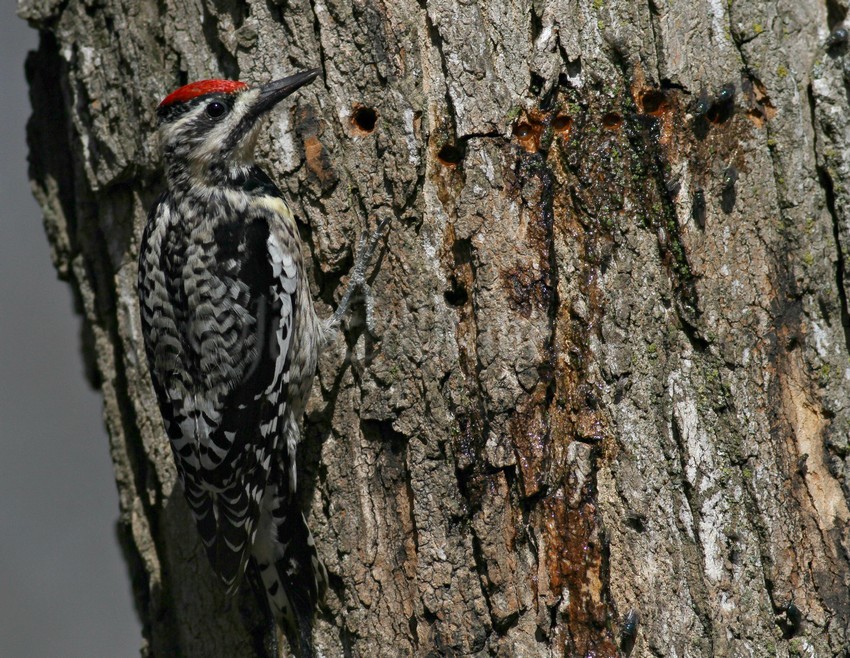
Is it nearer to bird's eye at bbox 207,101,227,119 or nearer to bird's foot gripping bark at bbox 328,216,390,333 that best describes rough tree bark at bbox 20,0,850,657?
bird's foot gripping bark at bbox 328,216,390,333

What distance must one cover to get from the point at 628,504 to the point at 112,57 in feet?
8.95

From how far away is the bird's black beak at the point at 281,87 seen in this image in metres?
3.27

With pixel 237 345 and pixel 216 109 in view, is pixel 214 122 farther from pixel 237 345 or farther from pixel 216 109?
pixel 237 345

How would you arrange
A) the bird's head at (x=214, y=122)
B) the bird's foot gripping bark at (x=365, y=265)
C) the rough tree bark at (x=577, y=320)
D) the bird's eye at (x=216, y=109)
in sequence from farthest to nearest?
the bird's eye at (x=216, y=109)
the bird's head at (x=214, y=122)
the bird's foot gripping bark at (x=365, y=265)
the rough tree bark at (x=577, y=320)

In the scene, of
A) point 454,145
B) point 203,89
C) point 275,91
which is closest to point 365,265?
point 454,145

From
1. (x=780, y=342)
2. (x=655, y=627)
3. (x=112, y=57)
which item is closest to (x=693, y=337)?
(x=780, y=342)

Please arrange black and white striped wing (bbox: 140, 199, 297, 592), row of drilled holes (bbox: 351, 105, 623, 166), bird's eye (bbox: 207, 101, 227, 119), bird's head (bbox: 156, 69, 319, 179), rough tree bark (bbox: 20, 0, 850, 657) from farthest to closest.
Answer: bird's eye (bbox: 207, 101, 227, 119) → black and white striped wing (bbox: 140, 199, 297, 592) → bird's head (bbox: 156, 69, 319, 179) → row of drilled holes (bbox: 351, 105, 623, 166) → rough tree bark (bbox: 20, 0, 850, 657)

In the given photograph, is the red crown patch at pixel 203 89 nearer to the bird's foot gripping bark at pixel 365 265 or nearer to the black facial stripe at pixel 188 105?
the black facial stripe at pixel 188 105

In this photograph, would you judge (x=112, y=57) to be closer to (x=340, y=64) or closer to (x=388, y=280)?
(x=340, y=64)

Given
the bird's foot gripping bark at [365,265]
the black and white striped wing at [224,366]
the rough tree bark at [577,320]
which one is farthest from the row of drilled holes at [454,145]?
the black and white striped wing at [224,366]

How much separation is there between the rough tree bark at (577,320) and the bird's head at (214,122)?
4.5 inches

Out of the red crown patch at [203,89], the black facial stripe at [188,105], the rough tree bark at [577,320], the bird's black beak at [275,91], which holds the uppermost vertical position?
the red crown patch at [203,89]

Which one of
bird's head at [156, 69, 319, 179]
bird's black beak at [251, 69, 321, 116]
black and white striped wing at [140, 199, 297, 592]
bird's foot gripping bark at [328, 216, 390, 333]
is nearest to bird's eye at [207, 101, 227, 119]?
bird's head at [156, 69, 319, 179]

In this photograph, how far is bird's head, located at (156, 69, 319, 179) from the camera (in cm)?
335
